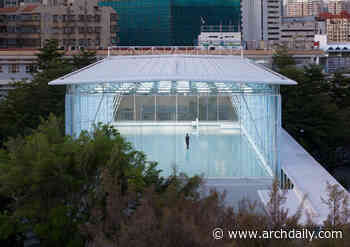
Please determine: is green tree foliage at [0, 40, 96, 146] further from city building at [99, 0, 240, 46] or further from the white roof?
city building at [99, 0, 240, 46]

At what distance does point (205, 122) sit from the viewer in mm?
29656

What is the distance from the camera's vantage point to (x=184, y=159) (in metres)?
21.4

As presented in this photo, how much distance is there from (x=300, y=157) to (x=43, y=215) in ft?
39.5

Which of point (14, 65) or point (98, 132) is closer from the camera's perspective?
point (98, 132)

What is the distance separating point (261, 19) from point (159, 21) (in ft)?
94.6

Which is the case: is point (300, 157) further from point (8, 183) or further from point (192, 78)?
point (8, 183)

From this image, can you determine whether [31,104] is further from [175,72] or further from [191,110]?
[175,72]

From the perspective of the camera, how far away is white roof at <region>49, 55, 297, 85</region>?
18844 mm

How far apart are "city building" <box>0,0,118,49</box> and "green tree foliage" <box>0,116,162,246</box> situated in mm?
63036

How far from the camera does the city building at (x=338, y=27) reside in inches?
6243

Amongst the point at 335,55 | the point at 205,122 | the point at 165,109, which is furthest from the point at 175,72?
the point at 335,55

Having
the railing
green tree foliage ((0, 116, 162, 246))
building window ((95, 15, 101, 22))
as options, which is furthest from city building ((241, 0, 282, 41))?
green tree foliage ((0, 116, 162, 246))

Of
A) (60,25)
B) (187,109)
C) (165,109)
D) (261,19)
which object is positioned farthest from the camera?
(261,19)

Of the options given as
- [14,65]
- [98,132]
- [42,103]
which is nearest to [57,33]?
[14,65]
